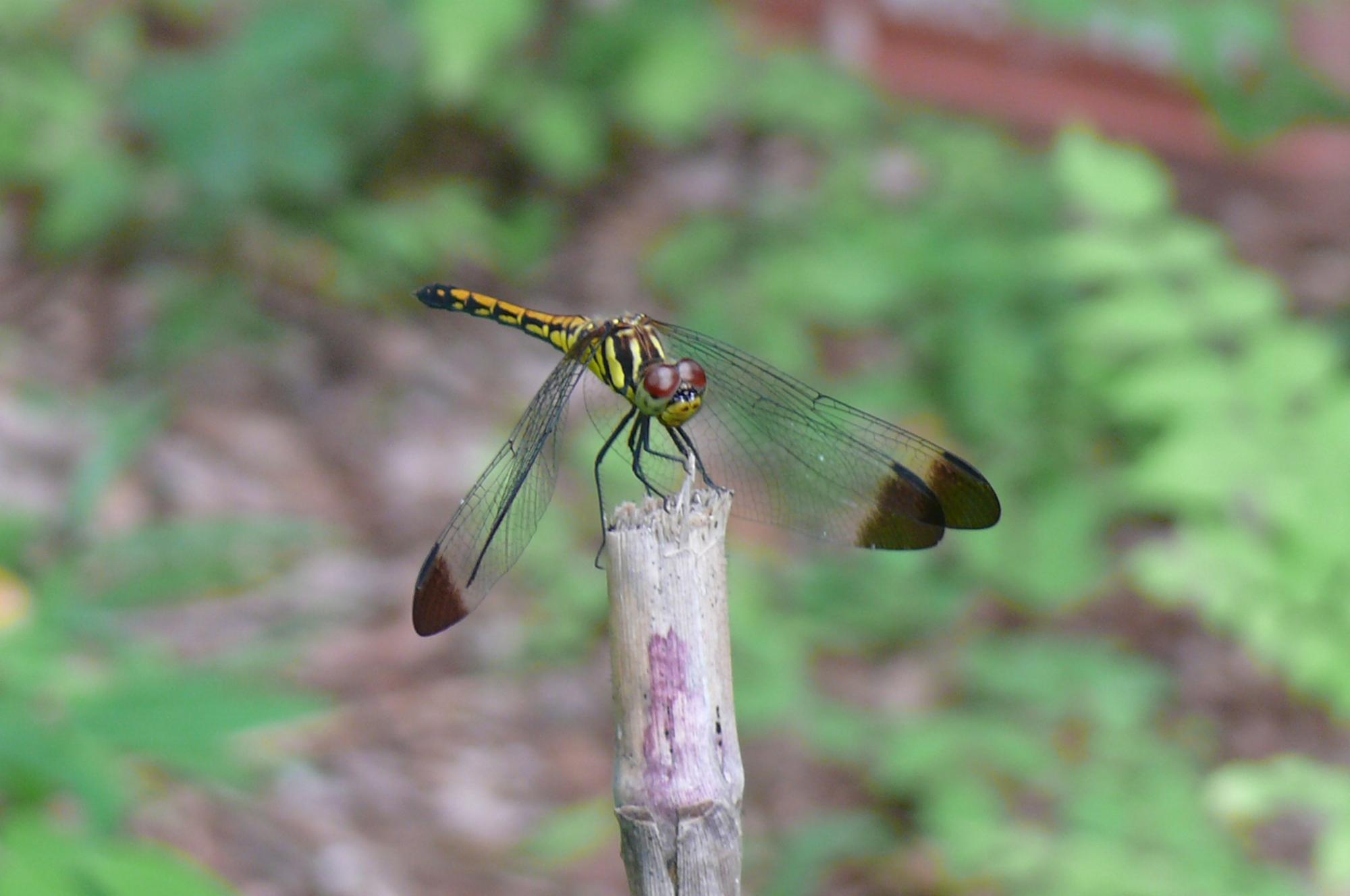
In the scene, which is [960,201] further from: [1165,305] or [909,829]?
[909,829]

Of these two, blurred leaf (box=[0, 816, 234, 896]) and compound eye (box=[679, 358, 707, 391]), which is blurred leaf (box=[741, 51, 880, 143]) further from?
blurred leaf (box=[0, 816, 234, 896])

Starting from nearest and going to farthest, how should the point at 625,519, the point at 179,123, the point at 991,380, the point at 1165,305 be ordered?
1. the point at 625,519
2. the point at 1165,305
3. the point at 991,380
4. the point at 179,123

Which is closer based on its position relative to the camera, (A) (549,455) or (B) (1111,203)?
(A) (549,455)

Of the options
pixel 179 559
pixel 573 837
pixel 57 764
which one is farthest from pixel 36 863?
pixel 573 837

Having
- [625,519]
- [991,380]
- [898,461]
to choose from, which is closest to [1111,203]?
[991,380]

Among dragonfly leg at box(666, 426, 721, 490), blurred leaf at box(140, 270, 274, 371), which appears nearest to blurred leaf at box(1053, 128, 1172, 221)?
dragonfly leg at box(666, 426, 721, 490)

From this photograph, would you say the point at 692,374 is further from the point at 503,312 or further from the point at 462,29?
the point at 462,29
